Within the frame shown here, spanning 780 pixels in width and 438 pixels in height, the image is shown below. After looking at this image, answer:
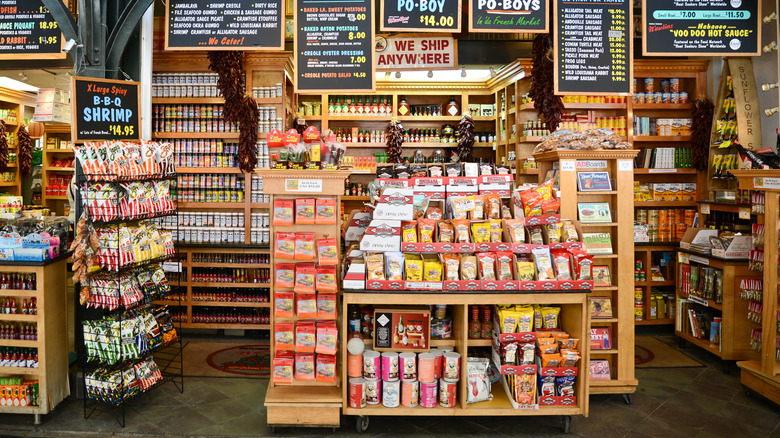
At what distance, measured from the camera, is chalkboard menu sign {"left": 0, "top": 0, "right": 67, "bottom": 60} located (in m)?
4.83

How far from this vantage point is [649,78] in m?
6.88

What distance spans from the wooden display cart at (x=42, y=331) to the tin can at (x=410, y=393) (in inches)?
104

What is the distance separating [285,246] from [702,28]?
4104 mm

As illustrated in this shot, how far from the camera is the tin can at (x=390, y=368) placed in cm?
378

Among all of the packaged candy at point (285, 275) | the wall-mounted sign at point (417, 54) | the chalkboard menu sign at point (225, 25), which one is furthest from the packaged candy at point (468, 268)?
the wall-mounted sign at point (417, 54)

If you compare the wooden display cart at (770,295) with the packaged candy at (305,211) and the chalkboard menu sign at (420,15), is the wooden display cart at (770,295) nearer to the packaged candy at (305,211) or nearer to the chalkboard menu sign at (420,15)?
the chalkboard menu sign at (420,15)

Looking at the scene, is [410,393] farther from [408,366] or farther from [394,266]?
[394,266]

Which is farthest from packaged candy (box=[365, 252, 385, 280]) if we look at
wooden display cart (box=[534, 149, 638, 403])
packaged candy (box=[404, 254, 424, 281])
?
wooden display cart (box=[534, 149, 638, 403])

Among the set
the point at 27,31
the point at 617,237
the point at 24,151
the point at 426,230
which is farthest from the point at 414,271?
the point at 24,151

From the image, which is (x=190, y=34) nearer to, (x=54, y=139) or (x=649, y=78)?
(x=649, y=78)

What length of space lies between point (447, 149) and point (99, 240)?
5.23m

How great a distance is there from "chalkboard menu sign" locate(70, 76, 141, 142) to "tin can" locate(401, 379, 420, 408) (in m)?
3.02

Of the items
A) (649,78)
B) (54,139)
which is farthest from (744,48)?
(54,139)

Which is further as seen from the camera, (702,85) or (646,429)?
(702,85)
